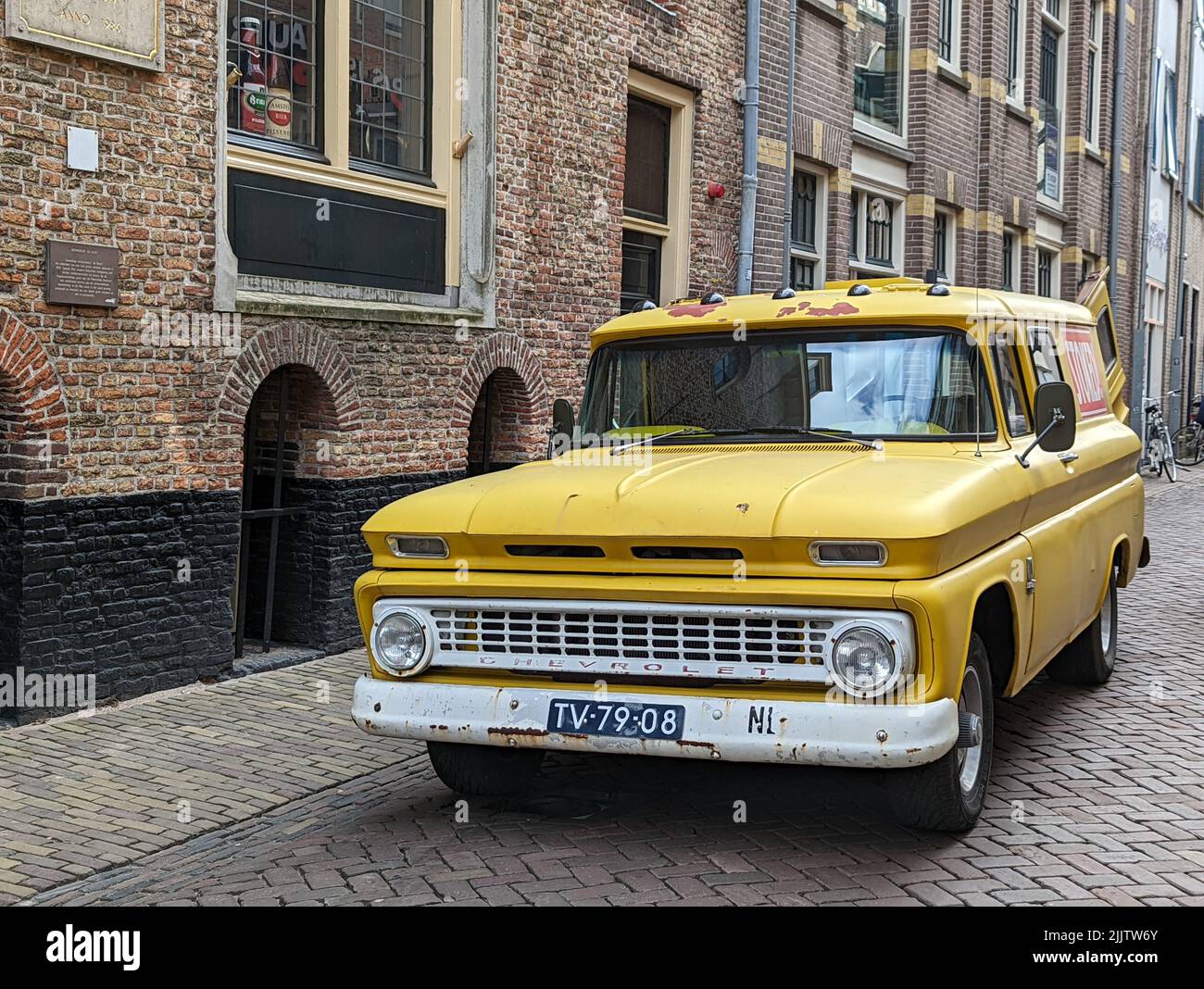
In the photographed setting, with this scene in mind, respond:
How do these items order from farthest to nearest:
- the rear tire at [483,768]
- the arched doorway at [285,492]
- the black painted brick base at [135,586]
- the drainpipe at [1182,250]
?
the drainpipe at [1182,250] < the arched doorway at [285,492] < the black painted brick base at [135,586] < the rear tire at [483,768]

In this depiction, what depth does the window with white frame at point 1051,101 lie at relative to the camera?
85.9ft

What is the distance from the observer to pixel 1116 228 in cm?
2911

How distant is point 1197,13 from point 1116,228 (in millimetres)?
11141

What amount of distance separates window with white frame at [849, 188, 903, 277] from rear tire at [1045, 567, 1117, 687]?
Answer: 34.8 feet

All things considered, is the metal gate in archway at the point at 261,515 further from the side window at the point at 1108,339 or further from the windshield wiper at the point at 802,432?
the side window at the point at 1108,339

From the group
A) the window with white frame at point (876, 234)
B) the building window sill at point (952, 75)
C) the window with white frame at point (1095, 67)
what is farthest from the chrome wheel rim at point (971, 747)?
the window with white frame at point (1095, 67)

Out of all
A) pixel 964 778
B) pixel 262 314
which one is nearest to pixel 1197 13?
pixel 262 314

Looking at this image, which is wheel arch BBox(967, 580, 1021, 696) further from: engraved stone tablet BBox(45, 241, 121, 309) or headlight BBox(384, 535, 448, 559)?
engraved stone tablet BBox(45, 241, 121, 309)

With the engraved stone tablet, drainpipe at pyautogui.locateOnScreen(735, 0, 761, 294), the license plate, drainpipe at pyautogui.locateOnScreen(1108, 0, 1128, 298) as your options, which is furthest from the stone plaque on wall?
drainpipe at pyautogui.locateOnScreen(1108, 0, 1128, 298)

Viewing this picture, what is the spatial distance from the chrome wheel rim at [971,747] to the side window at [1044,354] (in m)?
1.88

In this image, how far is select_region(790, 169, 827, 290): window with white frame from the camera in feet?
56.4

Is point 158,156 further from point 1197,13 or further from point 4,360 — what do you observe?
point 1197,13

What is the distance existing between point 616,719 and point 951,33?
61.3 feet

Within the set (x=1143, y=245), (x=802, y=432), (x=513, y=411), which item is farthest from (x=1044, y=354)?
(x=1143, y=245)
